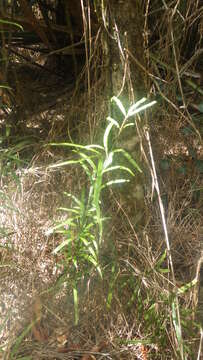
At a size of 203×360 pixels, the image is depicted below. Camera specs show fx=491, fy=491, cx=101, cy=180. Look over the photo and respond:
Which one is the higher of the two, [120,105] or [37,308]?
[120,105]

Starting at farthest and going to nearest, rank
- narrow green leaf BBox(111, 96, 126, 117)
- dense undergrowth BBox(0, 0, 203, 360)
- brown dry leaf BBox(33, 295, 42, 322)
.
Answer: brown dry leaf BBox(33, 295, 42, 322) → dense undergrowth BBox(0, 0, 203, 360) → narrow green leaf BBox(111, 96, 126, 117)

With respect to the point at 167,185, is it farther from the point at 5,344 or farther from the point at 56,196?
the point at 5,344

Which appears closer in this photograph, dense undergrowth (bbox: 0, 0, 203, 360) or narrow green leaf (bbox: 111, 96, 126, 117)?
narrow green leaf (bbox: 111, 96, 126, 117)

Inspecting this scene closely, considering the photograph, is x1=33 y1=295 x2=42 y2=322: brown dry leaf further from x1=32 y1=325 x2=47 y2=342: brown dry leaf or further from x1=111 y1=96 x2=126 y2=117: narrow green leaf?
x1=111 y1=96 x2=126 y2=117: narrow green leaf

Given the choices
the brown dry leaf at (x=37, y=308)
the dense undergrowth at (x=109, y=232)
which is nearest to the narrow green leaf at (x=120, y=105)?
the dense undergrowth at (x=109, y=232)

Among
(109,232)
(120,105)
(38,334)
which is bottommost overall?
(38,334)

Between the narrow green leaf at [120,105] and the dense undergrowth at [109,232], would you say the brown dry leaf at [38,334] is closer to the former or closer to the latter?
the dense undergrowth at [109,232]

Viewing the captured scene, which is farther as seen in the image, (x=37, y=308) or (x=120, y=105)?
(x=37, y=308)

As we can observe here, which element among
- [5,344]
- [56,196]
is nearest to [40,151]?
[56,196]

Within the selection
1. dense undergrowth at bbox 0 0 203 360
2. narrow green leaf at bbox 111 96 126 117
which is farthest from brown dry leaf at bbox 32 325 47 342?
narrow green leaf at bbox 111 96 126 117

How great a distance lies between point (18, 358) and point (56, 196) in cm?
63

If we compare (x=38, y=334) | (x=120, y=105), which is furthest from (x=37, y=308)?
(x=120, y=105)

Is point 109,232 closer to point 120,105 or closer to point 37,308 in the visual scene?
point 37,308

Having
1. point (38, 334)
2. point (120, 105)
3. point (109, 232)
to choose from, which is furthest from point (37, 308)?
point (120, 105)
